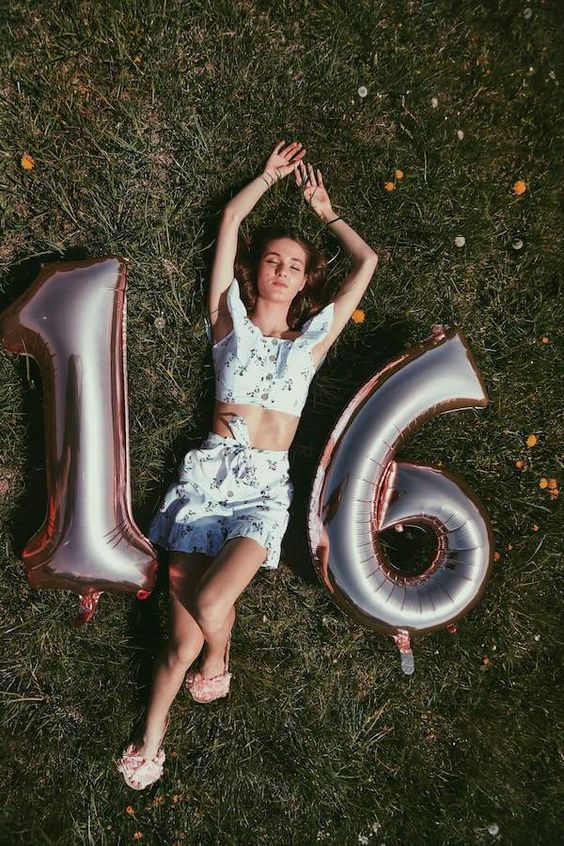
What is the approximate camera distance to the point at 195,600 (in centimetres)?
312

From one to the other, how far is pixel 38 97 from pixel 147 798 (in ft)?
14.0

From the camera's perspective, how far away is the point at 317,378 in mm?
3826

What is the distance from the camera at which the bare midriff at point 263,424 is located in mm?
3510

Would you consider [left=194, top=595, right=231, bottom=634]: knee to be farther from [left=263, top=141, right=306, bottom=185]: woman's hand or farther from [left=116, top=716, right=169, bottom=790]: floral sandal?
[left=263, top=141, right=306, bottom=185]: woman's hand

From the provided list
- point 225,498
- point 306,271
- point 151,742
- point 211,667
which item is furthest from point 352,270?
point 151,742

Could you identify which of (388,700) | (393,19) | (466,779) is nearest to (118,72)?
(393,19)

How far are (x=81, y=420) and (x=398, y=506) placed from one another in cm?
180

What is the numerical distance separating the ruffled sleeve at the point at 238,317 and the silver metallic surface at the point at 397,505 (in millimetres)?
726

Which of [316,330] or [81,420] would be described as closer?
[81,420]

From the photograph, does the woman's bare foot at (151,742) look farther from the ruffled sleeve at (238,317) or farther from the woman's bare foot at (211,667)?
the ruffled sleeve at (238,317)

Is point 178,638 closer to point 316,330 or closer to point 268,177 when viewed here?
point 316,330

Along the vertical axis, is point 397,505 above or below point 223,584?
above

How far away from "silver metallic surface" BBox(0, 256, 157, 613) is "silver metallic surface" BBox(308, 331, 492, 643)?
1.08 metres

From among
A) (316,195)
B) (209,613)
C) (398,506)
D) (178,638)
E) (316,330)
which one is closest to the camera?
(209,613)
